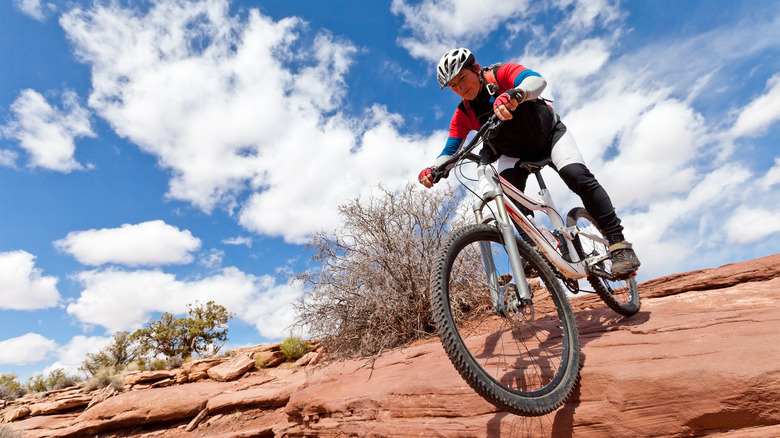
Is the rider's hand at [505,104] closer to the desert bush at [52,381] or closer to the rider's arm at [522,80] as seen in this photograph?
the rider's arm at [522,80]

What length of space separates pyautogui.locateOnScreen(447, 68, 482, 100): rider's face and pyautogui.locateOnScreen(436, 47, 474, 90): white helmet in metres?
0.05

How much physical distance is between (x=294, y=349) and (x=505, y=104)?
1182 centimetres

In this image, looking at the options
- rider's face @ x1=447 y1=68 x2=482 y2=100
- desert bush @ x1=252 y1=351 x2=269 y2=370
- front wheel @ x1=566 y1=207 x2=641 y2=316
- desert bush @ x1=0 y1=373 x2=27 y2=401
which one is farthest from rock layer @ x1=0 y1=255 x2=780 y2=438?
desert bush @ x1=0 y1=373 x2=27 y2=401

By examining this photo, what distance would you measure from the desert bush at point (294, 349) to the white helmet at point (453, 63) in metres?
11.2

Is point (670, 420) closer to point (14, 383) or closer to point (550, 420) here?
point (550, 420)

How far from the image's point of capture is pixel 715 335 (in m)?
3.06

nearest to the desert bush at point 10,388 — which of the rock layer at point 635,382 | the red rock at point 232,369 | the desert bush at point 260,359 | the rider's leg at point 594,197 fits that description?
the red rock at point 232,369

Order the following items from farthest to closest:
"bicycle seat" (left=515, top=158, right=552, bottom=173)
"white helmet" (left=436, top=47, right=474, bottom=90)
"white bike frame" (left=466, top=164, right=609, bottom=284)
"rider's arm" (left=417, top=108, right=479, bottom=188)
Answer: "rider's arm" (left=417, top=108, right=479, bottom=188), "bicycle seat" (left=515, top=158, right=552, bottom=173), "white helmet" (left=436, top=47, right=474, bottom=90), "white bike frame" (left=466, top=164, right=609, bottom=284)

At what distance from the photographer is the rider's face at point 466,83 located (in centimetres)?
355

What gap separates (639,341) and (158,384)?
14.4 m

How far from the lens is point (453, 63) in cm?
348

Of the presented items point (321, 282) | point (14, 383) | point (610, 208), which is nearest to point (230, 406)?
point (321, 282)

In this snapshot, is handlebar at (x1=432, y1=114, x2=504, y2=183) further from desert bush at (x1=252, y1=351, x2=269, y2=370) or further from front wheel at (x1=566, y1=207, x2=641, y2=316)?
desert bush at (x1=252, y1=351, x2=269, y2=370)

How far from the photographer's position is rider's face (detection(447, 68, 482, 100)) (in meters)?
3.55
